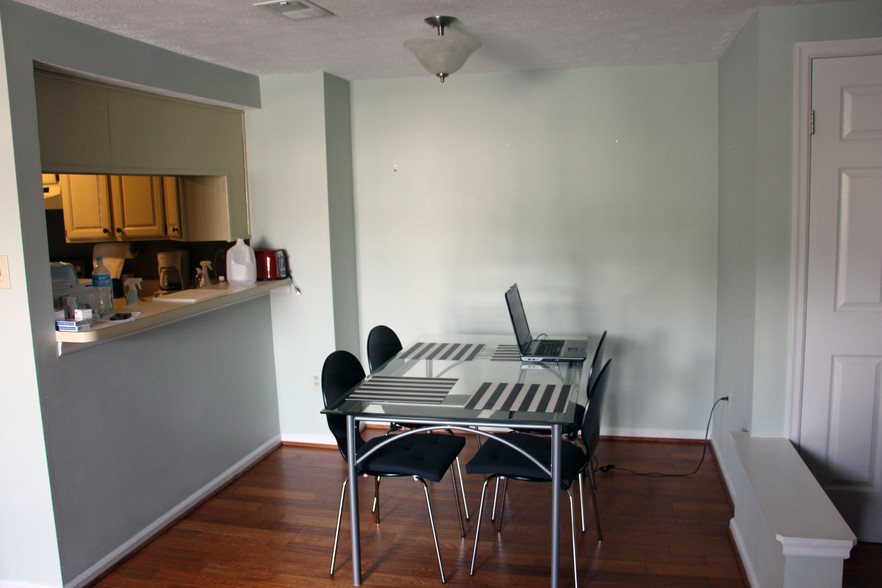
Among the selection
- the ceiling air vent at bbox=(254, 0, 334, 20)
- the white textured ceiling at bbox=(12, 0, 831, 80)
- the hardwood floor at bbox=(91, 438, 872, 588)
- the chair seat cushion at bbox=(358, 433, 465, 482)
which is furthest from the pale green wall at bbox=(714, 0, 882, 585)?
the ceiling air vent at bbox=(254, 0, 334, 20)

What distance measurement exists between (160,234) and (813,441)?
12.0 feet

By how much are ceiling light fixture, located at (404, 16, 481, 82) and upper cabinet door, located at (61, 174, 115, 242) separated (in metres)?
2.21

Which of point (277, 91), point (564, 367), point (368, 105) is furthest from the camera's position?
point (368, 105)

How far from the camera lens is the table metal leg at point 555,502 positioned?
8.07ft

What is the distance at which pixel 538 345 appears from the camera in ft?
11.6

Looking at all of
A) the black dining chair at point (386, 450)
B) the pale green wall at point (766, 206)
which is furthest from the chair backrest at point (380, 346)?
the pale green wall at point (766, 206)

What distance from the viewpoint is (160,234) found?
4.13 meters

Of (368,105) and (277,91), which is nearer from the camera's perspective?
(277,91)

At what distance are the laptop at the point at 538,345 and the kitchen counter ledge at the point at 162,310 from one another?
1467mm

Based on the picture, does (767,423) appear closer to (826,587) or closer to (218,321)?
(826,587)

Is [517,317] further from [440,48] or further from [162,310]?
[162,310]

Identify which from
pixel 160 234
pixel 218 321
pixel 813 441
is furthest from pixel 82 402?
pixel 813 441

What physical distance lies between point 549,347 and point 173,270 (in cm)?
234

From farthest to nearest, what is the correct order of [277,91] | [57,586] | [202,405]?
[277,91], [202,405], [57,586]
